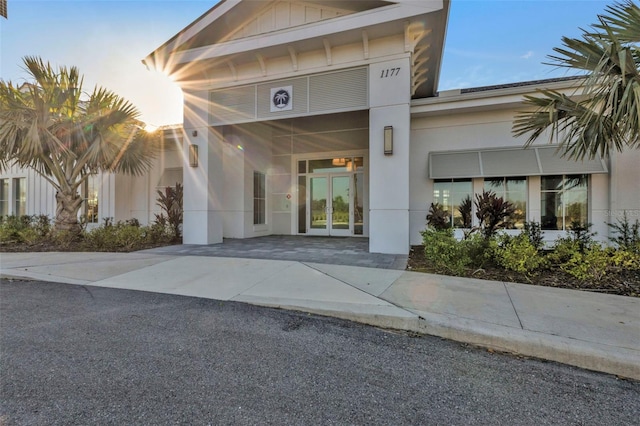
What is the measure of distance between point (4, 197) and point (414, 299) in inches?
852

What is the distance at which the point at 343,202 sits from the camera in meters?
12.4

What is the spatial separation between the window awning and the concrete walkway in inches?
192

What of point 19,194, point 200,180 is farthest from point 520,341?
point 19,194

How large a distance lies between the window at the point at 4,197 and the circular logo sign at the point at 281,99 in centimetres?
1637

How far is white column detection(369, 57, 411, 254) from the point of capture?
26.4 ft

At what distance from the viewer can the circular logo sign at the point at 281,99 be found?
9.30 meters

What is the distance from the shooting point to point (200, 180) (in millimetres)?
10148

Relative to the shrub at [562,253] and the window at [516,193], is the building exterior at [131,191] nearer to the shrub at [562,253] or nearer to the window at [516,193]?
the window at [516,193]

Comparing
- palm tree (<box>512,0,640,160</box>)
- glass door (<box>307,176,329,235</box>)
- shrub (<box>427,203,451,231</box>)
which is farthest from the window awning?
glass door (<box>307,176,329,235</box>)

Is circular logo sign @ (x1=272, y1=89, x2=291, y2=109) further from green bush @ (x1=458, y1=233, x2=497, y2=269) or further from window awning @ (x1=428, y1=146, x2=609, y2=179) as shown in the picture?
green bush @ (x1=458, y1=233, x2=497, y2=269)

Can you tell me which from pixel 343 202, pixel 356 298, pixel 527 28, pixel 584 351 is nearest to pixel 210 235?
pixel 343 202

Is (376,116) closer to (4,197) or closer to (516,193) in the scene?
(516,193)

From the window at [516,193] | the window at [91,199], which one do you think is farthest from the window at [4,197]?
the window at [516,193]

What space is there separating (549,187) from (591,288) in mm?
5102
